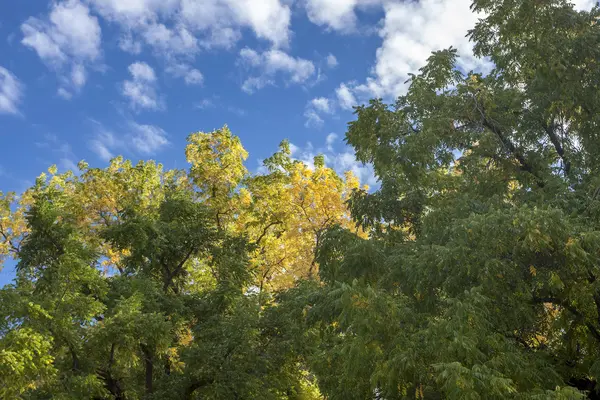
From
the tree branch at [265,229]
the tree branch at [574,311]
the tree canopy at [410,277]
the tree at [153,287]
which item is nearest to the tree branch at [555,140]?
the tree canopy at [410,277]

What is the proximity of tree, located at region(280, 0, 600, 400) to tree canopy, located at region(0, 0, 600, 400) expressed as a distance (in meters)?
0.04

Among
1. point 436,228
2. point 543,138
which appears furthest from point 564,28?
point 436,228

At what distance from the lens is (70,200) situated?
Answer: 2106 cm

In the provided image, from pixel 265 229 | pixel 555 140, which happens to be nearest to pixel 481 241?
pixel 555 140

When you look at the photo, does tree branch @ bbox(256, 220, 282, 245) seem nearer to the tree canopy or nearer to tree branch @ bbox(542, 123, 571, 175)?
the tree canopy

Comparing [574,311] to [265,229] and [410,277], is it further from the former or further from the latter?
[265,229]

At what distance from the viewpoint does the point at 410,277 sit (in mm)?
9375

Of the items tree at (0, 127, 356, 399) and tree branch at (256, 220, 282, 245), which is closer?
tree at (0, 127, 356, 399)

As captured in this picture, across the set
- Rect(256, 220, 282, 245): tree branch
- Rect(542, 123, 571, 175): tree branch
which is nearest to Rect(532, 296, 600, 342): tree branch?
Rect(542, 123, 571, 175): tree branch

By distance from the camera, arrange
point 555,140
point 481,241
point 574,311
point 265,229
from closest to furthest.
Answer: point 481,241 < point 574,311 < point 555,140 < point 265,229

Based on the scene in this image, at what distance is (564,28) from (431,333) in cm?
872

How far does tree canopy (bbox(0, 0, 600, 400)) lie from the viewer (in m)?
7.63

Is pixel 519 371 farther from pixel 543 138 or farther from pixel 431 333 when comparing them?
pixel 543 138

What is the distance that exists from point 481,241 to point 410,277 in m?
1.63
